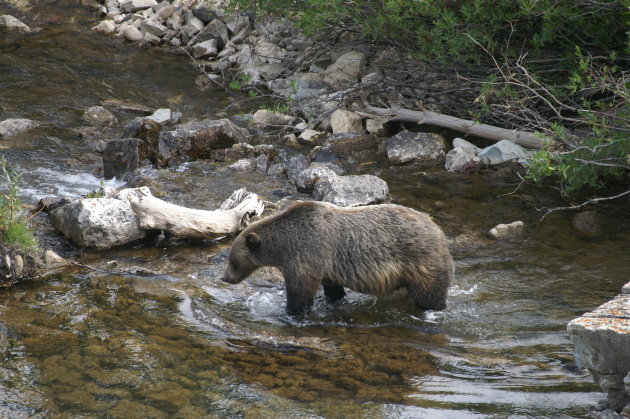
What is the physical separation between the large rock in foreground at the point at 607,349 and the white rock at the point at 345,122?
9.06 m

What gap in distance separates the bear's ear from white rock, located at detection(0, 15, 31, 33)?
16861 mm

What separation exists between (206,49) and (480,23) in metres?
10.1

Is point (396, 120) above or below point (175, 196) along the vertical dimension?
above

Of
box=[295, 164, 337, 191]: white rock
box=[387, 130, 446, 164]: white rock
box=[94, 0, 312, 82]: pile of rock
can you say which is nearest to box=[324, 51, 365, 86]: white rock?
box=[94, 0, 312, 82]: pile of rock

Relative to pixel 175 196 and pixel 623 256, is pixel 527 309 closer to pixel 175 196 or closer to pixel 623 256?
pixel 623 256

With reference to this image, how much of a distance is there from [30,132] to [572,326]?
11903 mm

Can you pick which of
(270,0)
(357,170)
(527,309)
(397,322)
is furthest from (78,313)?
(270,0)

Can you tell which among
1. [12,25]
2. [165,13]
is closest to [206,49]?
[165,13]

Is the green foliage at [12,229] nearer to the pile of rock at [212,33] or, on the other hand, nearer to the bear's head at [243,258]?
the bear's head at [243,258]

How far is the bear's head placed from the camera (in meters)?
7.64

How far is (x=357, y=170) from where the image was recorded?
40.5 ft

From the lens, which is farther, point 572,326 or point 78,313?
point 78,313

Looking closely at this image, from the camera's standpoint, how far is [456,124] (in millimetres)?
12711

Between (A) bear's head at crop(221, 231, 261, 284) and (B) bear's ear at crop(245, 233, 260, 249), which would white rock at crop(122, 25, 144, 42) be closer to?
(A) bear's head at crop(221, 231, 261, 284)
